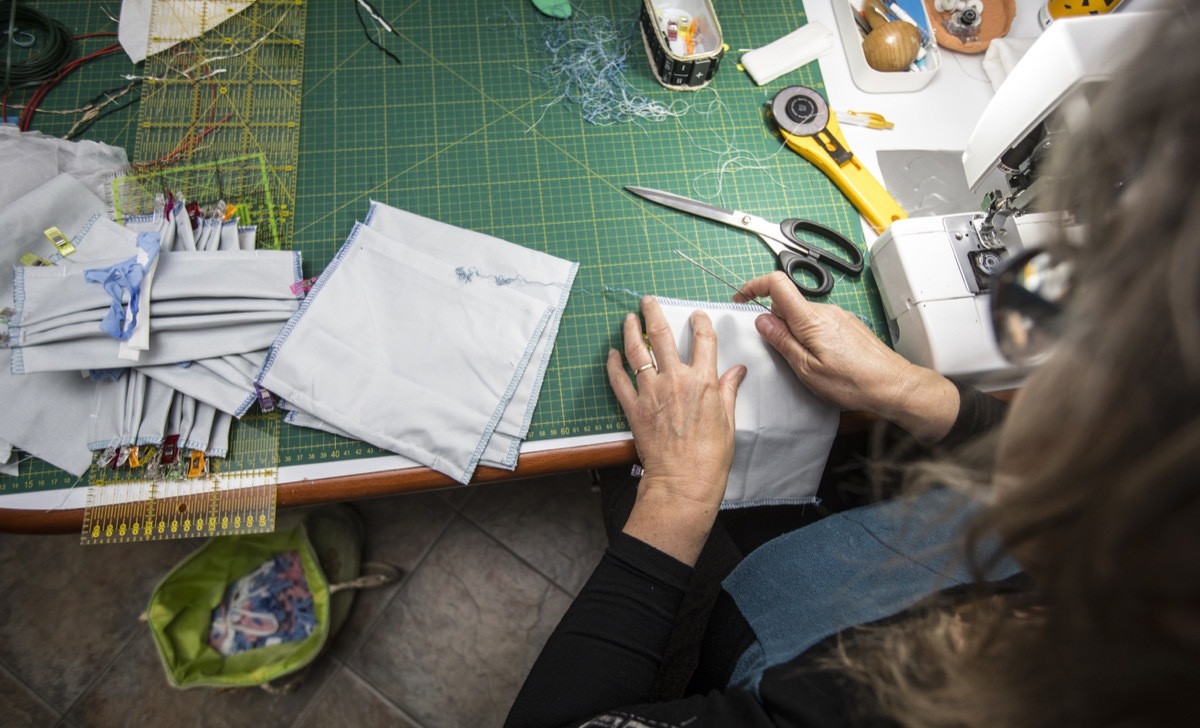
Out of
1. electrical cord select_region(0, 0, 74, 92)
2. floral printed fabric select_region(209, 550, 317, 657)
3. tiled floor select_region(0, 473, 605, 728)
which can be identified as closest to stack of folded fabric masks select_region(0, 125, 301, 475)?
electrical cord select_region(0, 0, 74, 92)

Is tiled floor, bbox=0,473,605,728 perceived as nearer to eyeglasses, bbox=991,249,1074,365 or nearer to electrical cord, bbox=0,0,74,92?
electrical cord, bbox=0,0,74,92

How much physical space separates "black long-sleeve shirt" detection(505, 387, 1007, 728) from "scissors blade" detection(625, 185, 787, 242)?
0.47 meters

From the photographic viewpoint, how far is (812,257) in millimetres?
1283

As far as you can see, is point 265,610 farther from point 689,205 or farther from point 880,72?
point 880,72

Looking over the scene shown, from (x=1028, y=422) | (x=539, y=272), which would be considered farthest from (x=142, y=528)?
(x=1028, y=422)

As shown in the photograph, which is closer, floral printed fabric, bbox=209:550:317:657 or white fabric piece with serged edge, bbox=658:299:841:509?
white fabric piece with serged edge, bbox=658:299:841:509

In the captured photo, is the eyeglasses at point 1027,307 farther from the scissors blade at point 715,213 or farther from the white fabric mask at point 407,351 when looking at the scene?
the white fabric mask at point 407,351

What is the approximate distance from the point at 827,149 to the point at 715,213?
0.94 feet

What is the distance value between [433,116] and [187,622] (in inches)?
59.8

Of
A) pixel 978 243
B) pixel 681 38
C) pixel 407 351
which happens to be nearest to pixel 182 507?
pixel 407 351

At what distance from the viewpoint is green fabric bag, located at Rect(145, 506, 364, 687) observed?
169 cm

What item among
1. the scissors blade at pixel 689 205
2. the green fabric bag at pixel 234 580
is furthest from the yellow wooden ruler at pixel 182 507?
the scissors blade at pixel 689 205

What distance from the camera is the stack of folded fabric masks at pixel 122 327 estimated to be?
3.41 feet

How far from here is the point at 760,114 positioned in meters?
1.40
